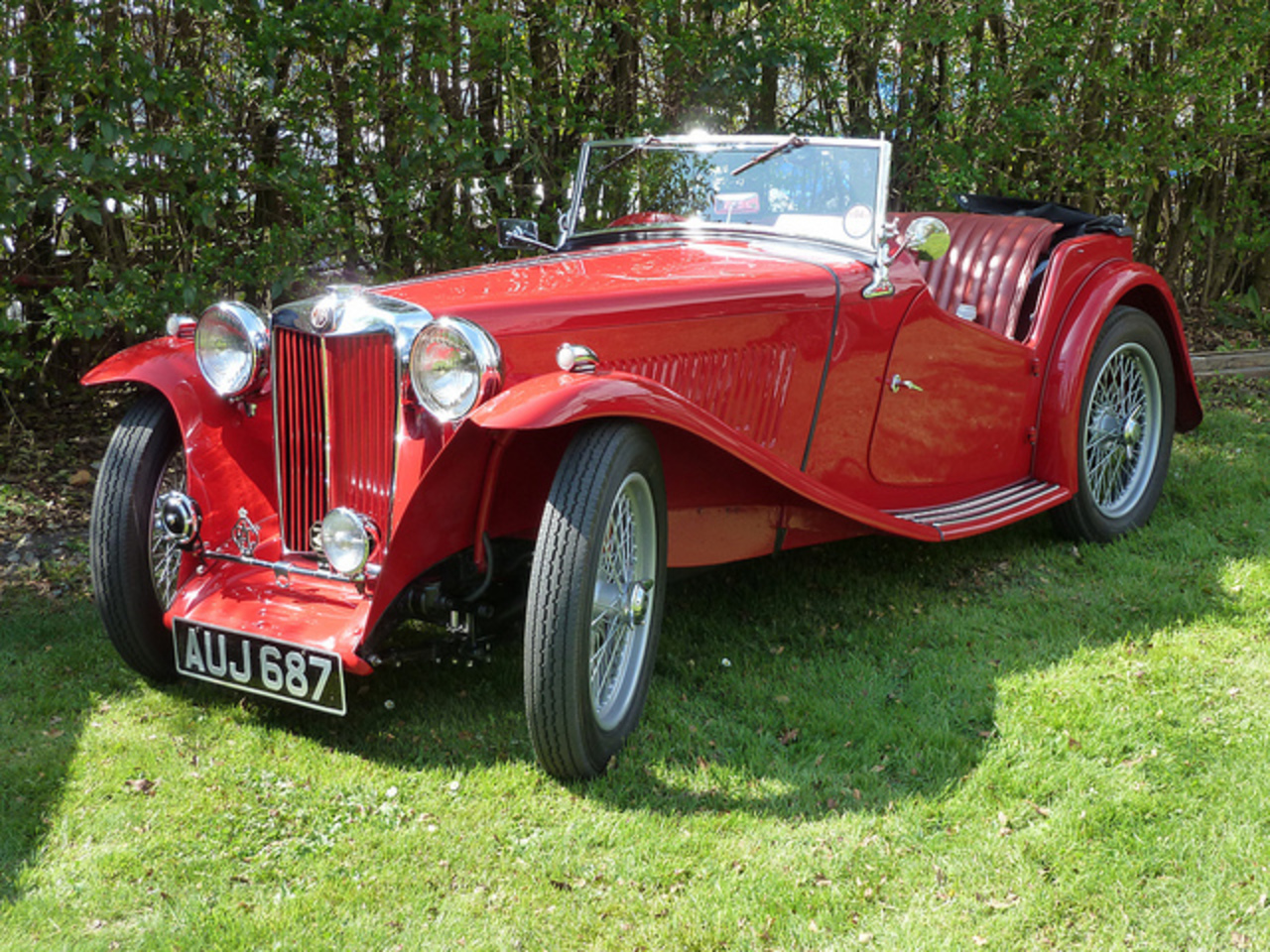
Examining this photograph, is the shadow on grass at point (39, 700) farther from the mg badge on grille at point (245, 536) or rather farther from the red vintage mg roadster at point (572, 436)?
the mg badge on grille at point (245, 536)

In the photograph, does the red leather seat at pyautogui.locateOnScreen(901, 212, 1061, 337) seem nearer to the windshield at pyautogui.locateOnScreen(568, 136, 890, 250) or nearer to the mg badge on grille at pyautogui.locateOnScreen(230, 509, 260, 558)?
the windshield at pyautogui.locateOnScreen(568, 136, 890, 250)

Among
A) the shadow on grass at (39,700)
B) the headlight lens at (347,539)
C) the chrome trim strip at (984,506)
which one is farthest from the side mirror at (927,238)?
the shadow on grass at (39,700)

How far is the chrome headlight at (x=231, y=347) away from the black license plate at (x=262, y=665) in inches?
27.9

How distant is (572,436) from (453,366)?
394 millimetres

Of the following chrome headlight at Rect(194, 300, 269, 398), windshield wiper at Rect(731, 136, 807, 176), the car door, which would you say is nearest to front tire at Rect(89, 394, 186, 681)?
chrome headlight at Rect(194, 300, 269, 398)

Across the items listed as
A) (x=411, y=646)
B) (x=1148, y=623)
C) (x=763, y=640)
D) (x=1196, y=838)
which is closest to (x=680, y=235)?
(x=763, y=640)

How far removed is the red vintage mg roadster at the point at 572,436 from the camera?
108 inches

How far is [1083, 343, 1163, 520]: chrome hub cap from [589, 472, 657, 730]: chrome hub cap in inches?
94.4

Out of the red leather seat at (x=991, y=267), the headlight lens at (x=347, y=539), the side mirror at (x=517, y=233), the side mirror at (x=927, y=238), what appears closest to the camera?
the headlight lens at (x=347, y=539)

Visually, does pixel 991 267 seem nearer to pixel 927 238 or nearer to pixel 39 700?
pixel 927 238

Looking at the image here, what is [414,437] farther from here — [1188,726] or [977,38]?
[977,38]

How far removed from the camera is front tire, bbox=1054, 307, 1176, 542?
14.9 ft

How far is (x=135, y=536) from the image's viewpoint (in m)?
3.16

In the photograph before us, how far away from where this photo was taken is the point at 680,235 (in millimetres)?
3979
